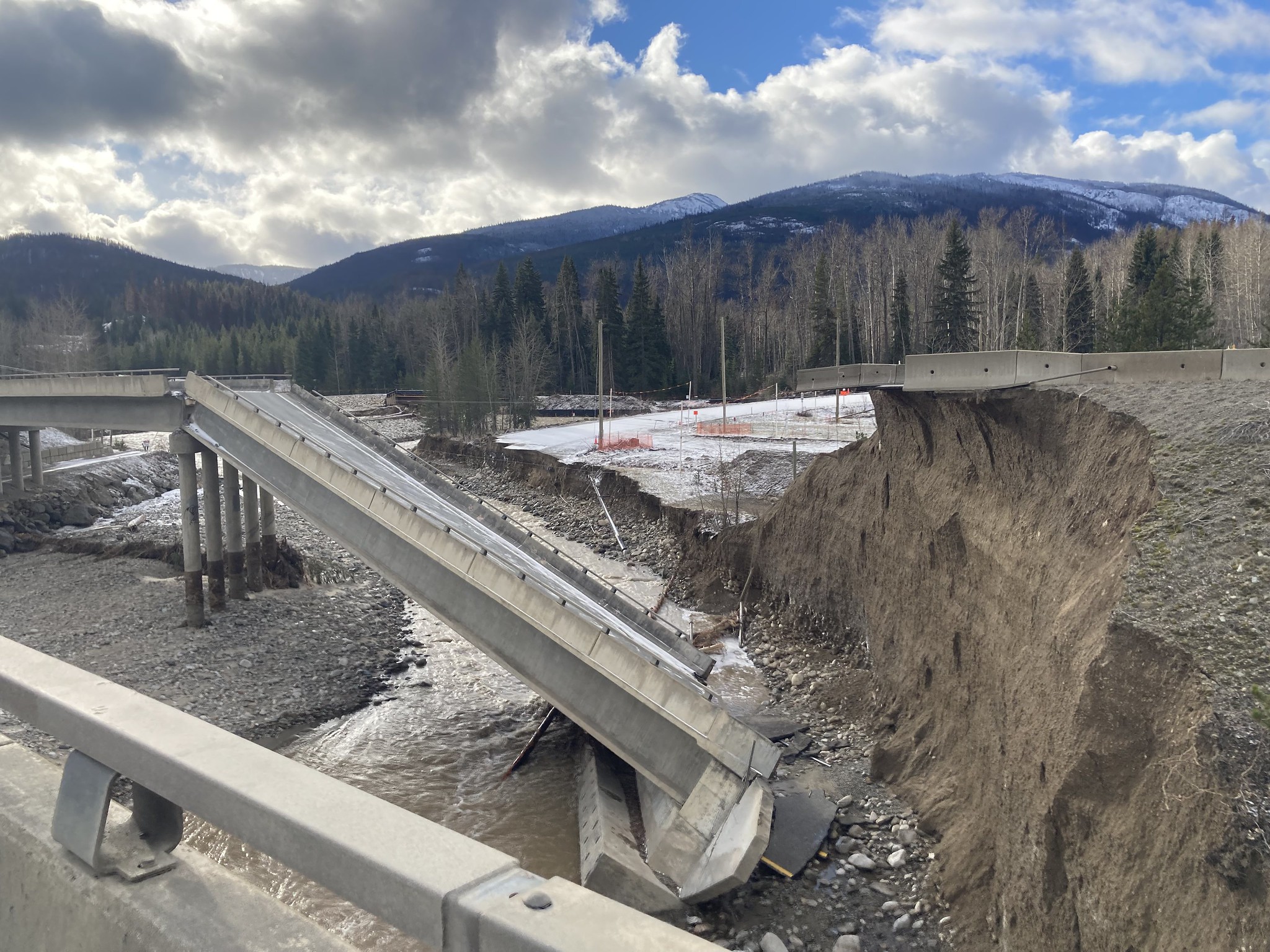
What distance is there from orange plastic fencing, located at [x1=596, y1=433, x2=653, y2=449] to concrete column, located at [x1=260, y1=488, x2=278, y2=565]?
19799 millimetres

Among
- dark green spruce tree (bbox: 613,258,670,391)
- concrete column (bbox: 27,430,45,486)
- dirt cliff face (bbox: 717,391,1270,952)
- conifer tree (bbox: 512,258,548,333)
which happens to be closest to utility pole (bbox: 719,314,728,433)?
dark green spruce tree (bbox: 613,258,670,391)

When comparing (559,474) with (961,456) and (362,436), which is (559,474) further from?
(961,456)

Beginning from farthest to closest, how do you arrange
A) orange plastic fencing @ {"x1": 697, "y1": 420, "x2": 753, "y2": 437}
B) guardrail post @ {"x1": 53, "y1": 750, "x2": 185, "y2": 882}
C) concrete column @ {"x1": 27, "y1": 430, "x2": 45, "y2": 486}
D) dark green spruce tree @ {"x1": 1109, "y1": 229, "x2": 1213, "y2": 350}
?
1. orange plastic fencing @ {"x1": 697, "y1": 420, "x2": 753, "y2": 437}
2. concrete column @ {"x1": 27, "y1": 430, "x2": 45, "y2": 486}
3. dark green spruce tree @ {"x1": 1109, "y1": 229, "x2": 1213, "y2": 350}
4. guardrail post @ {"x1": 53, "y1": 750, "x2": 185, "y2": 882}

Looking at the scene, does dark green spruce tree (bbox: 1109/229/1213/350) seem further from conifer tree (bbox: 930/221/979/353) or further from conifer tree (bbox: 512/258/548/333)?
conifer tree (bbox: 512/258/548/333)

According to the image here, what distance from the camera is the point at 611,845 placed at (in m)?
9.77

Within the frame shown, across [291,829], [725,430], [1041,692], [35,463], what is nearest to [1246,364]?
[1041,692]

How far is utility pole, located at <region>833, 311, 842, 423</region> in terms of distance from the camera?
53.3 ft

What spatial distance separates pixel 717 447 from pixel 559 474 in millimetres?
7448

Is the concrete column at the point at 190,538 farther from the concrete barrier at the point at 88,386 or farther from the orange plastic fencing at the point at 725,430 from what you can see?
the orange plastic fencing at the point at 725,430

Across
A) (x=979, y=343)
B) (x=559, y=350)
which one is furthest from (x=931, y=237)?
(x=559, y=350)

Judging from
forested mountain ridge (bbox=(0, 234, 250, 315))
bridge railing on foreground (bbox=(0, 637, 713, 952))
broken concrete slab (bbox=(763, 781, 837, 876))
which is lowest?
broken concrete slab (bbox=(763, 781, 837, 876))

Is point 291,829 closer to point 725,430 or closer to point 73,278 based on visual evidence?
point 725,430

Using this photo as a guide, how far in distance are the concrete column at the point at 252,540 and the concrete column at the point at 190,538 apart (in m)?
2.15

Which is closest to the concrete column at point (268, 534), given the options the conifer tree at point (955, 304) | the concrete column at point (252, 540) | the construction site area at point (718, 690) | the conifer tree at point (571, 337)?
the construction site area at point (718, 690)
